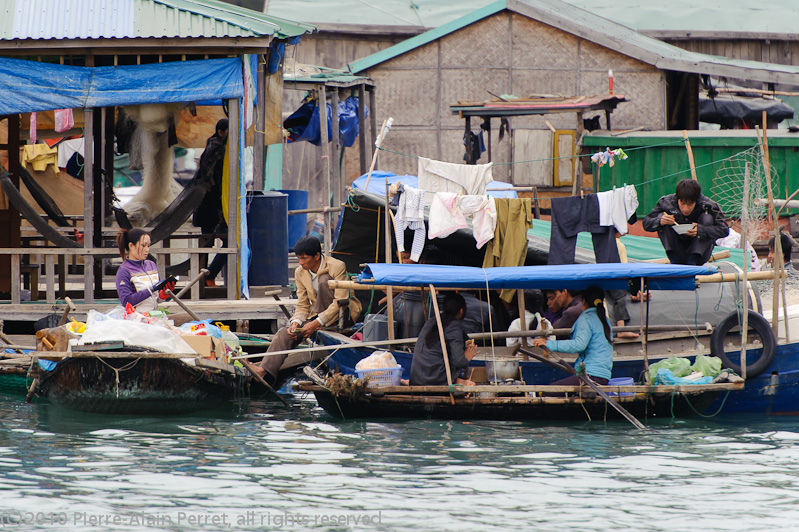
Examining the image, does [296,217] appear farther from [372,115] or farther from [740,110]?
[740,110]

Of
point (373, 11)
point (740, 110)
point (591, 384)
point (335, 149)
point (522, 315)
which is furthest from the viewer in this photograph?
point (373, 11)

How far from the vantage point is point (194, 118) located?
1492 cm

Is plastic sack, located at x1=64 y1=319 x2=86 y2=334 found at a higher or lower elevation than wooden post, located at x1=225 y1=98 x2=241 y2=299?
lower

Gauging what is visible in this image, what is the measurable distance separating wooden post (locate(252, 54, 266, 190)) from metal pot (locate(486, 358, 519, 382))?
16.0ft

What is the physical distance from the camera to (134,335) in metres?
9.64

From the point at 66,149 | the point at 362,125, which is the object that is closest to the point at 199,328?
the point at 362,125

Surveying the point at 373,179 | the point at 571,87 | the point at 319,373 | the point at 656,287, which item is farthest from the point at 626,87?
the point at 319,373

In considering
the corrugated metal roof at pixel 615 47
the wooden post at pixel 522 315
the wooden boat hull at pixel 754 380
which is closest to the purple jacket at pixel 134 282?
the wooden boat hull at pixel 754 380

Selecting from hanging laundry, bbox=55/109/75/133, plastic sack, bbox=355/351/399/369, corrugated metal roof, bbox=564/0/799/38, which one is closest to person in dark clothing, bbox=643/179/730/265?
plastic sack, bbox=355/351/399/369

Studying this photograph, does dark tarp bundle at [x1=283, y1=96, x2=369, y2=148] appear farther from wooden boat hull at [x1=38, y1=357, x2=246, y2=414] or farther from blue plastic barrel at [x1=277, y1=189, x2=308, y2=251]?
wooden boat hull at [x1=38, y1=357, x2=246, y2=414]

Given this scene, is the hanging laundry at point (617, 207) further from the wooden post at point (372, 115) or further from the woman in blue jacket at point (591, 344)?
the wooden post at point (372, 115)

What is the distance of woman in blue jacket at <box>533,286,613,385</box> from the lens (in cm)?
959

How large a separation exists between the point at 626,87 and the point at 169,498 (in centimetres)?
1333

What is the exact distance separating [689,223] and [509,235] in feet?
6.29
